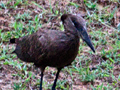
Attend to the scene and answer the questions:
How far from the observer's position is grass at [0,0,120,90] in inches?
211

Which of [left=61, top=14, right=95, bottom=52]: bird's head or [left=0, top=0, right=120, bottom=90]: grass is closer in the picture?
[left=61, top=14, right=95, bottom=52]: bird's head

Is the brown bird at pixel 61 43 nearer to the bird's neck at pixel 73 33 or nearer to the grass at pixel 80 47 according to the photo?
→ the bird's neck at pixel 73 33

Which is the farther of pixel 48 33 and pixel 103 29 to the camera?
pixel 103 29

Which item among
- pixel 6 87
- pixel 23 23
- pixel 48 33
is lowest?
pixel 6 87

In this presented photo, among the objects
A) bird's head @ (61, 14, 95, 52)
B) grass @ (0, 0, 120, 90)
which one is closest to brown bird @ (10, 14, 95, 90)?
bird's head @ (61, 14, 95, 52)

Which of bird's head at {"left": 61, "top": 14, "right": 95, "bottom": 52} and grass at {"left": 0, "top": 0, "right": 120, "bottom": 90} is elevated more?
bird's head at {"left": 61, "top": 14, "right": 95, "bottom": 52}

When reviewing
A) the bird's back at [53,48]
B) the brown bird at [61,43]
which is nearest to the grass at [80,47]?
the bird's back at [53,48]

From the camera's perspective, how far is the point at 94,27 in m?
6.86

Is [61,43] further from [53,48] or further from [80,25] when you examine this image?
[80,25]

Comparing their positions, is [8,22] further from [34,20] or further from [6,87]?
[6,87]

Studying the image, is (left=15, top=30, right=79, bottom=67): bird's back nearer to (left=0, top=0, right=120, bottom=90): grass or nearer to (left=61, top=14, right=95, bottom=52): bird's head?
(left=61, top=14, right=95, bottom=52): bird's head

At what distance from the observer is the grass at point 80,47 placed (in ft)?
17.6

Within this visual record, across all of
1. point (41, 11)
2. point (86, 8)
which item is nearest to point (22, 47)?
point (41, 11)

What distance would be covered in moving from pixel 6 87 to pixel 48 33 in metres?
1.31
